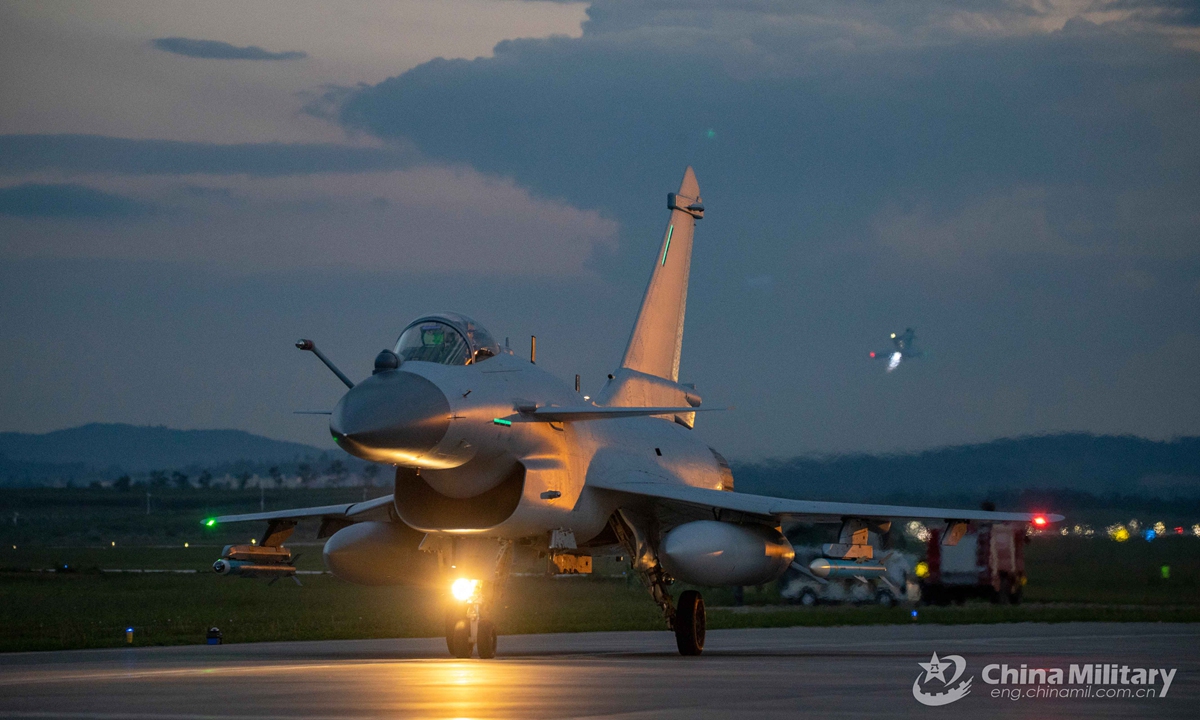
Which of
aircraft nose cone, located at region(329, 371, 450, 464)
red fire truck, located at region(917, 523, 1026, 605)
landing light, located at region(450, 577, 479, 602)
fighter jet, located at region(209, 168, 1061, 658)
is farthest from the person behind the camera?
red fire truck, located at region(917, 523, 1026, 605)

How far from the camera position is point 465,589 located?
710 inches

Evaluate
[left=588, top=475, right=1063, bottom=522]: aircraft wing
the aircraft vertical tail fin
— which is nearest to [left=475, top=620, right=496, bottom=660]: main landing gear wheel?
[left=588, top=475, right=1063, bottom=522]: aircraft wing

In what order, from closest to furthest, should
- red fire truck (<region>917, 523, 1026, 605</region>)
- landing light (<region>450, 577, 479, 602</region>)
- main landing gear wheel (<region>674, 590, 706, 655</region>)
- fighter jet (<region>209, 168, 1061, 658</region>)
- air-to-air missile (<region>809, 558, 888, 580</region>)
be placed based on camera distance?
fighter jet (<region>209, 168, 1061, 658</region>) < landing light (<region>450, 577, 479, 602</region>) < air-to-air missile (<region>809, 558, 888, 580</region>) < main landing gear wheel (<region>674, 590, 706, 655</region>) < red fire truck (<region>917, 523, 1026, 605</region>)

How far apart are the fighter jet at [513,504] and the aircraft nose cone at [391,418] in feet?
0.06

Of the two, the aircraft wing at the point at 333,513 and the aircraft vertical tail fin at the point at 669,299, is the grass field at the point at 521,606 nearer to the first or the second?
the aircraft wing at the point at 333,513

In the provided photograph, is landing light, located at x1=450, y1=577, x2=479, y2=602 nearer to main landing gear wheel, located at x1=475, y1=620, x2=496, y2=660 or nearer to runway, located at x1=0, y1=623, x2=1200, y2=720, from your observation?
main landing gear wheel, located at x1=475, y1=620, x2=496, y2=660

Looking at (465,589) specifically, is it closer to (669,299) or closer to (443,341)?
(443,341)

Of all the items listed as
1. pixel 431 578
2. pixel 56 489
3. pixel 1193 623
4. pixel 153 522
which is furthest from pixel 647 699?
pixel 56 489

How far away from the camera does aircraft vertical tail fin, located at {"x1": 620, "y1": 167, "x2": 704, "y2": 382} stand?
78.9 feet

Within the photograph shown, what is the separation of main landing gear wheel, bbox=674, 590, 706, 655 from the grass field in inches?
283

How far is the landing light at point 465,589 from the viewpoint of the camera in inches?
709

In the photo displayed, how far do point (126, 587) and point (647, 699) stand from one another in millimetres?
34454

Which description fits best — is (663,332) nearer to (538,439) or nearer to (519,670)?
(538,439)

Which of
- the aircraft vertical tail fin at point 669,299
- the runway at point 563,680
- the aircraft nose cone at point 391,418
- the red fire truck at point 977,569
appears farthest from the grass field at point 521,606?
the aircraft nose cone at point 391,418
